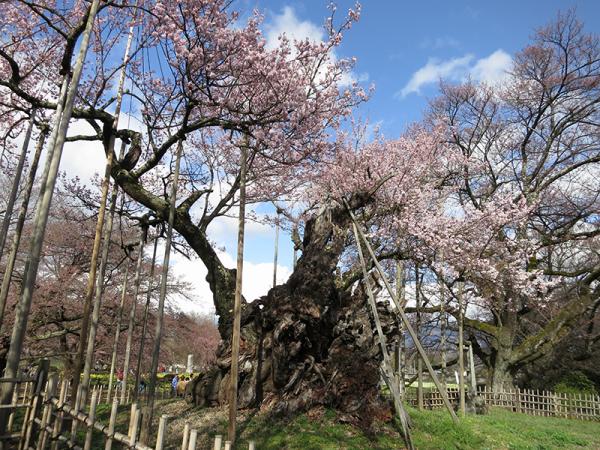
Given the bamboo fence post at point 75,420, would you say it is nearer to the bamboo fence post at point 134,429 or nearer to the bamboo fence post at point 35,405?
the bamboo fence post at point 35,405

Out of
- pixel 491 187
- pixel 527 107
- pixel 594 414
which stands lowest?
pixel 594 414

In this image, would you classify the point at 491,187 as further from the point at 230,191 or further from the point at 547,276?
the point at 230,191

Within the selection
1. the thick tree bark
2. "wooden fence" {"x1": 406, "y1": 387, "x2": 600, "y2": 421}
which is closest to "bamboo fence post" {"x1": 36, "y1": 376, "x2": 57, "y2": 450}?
the thick tree bark

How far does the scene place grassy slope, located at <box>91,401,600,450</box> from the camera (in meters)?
7.32

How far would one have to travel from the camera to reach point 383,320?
1068cm

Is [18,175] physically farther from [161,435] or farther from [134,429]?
[161,435]

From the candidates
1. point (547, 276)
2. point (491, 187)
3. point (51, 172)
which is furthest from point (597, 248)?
point (51, 172)

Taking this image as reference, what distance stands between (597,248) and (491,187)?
6.00 m

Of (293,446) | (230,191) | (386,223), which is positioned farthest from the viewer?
(386,223)

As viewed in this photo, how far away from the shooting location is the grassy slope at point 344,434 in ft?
24.0

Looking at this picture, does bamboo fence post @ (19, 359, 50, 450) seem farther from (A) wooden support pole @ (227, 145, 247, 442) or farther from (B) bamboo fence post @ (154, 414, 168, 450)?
(B) bamboo fence post @ (154, 414, 168, 450)

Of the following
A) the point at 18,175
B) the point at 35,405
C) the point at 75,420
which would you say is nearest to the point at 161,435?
the point at 75,420

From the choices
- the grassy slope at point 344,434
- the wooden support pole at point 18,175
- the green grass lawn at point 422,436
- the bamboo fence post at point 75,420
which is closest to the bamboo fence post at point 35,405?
the bamboo fence post at point 75,420

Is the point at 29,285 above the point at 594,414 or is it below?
above
